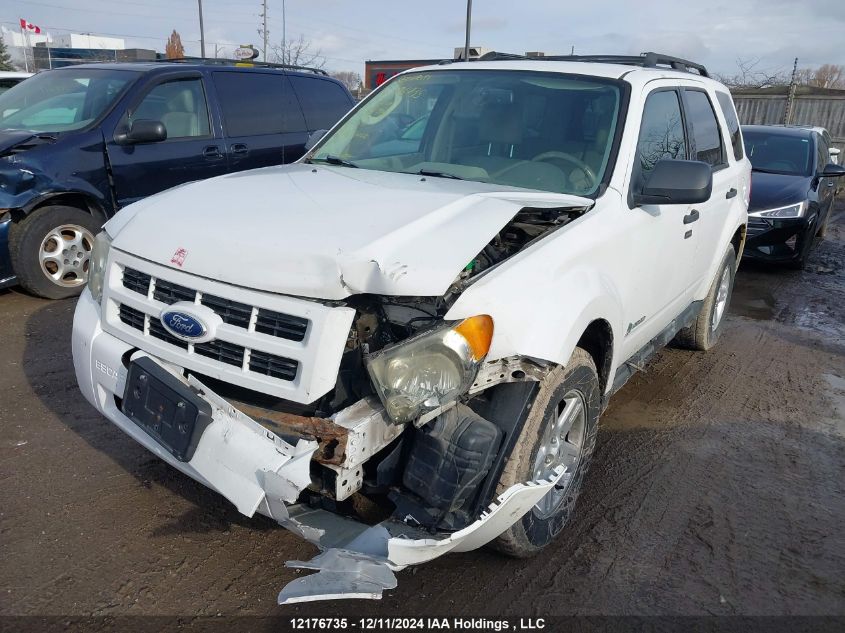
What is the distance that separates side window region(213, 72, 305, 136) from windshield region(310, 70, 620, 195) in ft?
9.38

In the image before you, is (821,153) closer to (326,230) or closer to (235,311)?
(326,230)

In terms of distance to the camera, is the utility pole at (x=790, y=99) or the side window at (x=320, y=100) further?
the utility pole at (x=790, y=99)

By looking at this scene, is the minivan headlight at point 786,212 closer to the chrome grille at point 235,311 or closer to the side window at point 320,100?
the side window at point 320,100

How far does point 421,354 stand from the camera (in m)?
2.21

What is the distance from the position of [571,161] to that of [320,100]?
4.90 meters

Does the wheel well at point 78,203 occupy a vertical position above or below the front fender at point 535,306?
below

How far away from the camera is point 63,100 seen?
6137 mm

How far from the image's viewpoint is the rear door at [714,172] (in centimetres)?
424

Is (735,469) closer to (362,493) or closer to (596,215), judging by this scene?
(596,215)

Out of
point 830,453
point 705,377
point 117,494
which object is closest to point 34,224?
point 117,494

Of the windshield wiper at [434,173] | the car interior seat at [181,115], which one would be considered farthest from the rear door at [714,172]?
the car interior seat at [181,115]

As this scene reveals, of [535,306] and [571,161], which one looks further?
[571,161]

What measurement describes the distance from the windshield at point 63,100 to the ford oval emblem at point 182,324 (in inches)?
163

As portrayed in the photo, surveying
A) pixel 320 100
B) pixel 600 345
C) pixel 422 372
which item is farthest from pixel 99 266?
pixel 320 100
